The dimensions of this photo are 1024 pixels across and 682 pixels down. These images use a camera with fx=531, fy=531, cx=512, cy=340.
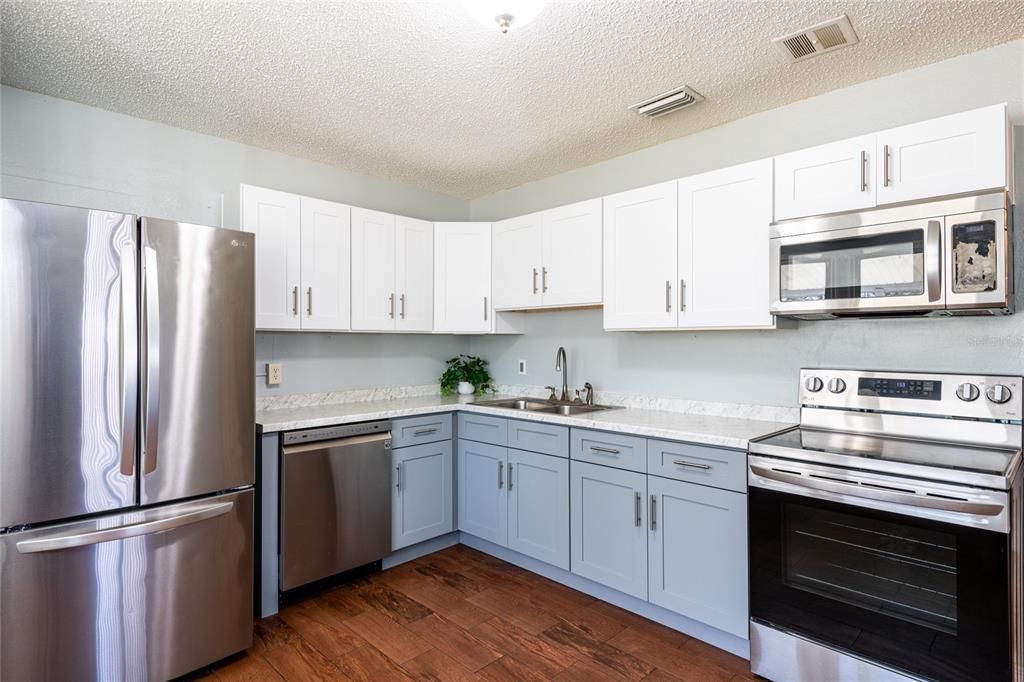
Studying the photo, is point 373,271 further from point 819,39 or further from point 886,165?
point 886,165

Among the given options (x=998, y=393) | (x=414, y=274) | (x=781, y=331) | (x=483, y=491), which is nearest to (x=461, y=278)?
(x=414, y=274)

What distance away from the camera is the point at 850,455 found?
1857 mm

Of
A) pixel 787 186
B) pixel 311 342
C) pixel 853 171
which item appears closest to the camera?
pixel 853 171

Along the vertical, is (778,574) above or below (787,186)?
below

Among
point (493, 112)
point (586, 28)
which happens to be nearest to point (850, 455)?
point (586, 28)

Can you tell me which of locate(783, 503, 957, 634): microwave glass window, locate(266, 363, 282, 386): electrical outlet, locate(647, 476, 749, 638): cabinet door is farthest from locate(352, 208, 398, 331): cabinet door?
locate(783, 503, 957, 634): microwave glass window

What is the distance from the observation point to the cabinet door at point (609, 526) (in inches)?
98.9

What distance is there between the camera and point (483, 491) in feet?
10.7

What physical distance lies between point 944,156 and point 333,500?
3.09m

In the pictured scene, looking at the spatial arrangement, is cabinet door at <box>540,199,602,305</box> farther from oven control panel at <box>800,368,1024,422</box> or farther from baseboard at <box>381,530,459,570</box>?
baseboard at <box>381,530,459,570</box>

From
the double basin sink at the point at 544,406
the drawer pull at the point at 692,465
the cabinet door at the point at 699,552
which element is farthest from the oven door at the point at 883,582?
the double basin sink at the point at 544,406

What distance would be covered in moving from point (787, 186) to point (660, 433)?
1221 millimetres

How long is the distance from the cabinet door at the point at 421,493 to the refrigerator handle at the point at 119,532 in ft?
3.40

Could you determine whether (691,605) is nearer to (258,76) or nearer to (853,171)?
(853,171)
